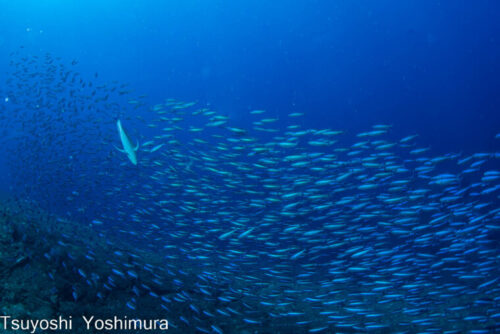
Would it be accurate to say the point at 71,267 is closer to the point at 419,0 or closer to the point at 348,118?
the point at 348,118

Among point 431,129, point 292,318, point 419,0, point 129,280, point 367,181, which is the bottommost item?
point 292,318

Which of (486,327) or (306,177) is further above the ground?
(306,177)

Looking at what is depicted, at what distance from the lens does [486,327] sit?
7305 mm

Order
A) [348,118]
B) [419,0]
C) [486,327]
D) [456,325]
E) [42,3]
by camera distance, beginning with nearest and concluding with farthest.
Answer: [486,327]
[456,325]
[419,0]
[348,118]
[42,3]

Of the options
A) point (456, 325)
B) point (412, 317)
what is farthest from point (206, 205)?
point (456, 325)

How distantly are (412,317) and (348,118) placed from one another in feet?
81.0

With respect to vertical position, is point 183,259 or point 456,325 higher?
point 183,259

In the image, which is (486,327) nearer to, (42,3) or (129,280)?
(129,280)

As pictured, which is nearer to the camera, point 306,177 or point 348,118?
point 306,177

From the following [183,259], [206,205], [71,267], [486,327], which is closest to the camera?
[71,267]

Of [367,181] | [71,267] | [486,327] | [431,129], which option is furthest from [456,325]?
[431,129]

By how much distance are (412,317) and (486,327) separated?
155 cm

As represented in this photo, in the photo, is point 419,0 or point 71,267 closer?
point 71,267

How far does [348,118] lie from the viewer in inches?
1216
